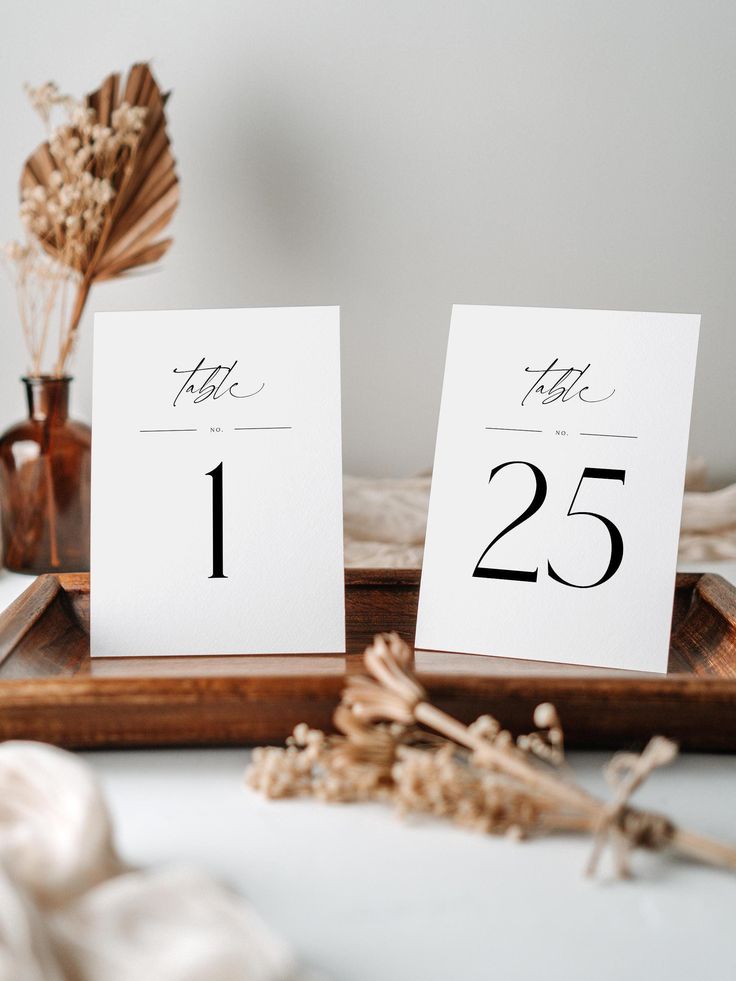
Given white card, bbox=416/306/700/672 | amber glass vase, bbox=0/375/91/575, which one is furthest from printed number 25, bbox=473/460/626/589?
amber glass vase, bbox=0/375/91/575

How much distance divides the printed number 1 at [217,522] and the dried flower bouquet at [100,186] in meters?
0.42

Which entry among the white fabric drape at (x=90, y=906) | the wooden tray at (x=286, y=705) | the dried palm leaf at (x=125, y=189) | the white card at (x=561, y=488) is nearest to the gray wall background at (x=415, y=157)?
the dried palm leaf at (x=125, y=189)

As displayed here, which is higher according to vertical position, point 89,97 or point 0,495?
point 89,97

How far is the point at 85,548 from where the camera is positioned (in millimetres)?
1148

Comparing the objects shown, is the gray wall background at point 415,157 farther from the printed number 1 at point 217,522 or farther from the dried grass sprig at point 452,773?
the dried grass sprig at point 452,773

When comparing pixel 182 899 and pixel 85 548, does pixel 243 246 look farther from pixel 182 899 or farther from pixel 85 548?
pixel 182 899

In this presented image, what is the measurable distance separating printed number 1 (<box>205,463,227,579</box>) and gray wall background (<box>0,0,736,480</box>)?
0.63 metres

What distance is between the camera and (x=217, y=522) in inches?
32.2

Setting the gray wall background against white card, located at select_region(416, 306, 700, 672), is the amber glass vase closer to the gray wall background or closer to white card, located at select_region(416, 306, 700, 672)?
the gray wall background

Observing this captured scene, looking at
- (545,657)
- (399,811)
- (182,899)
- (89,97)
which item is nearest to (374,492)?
(545,657)

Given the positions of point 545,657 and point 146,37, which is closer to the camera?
point 545,657

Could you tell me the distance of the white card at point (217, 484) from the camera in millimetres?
812

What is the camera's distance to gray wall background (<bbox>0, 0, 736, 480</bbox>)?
1.32 meters

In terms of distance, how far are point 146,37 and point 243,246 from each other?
1.02ft
